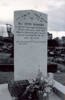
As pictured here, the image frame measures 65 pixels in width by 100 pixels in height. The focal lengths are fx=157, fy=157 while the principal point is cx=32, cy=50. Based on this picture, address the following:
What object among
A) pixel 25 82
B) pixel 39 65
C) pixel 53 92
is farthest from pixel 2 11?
pixel 53 92

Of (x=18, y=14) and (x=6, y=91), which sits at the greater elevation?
(x=18, y=14)

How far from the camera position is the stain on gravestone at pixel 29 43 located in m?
3.97

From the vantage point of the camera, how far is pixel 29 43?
4.05m

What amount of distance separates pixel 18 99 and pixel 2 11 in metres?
3.34

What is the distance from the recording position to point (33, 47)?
408cm

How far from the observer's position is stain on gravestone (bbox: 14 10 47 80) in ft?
13.0

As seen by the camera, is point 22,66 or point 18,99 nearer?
point 18,99

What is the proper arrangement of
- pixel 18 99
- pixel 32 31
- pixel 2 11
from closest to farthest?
pixel 18 99, pixel 32 31, pixel 2 11

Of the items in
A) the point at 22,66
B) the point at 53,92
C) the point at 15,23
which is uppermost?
the point at 15,23

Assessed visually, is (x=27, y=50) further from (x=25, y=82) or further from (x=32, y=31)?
(x=25, y=82)

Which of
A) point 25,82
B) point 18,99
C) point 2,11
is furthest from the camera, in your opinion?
point 2,11

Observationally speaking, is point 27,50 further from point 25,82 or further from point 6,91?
point 6,91

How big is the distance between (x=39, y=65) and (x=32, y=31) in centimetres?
91

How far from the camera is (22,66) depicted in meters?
4.06
